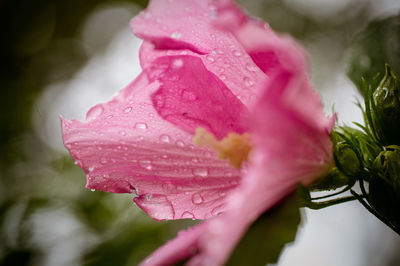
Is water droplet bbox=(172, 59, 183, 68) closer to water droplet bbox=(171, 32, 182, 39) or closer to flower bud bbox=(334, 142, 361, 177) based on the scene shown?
water droplet bbox=(171, 32, 182, 39)

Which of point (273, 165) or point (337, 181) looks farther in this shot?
point (337, 181)

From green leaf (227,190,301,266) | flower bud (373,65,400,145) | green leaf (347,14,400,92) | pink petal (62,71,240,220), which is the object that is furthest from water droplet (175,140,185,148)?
green leaf (347,14,400,92)

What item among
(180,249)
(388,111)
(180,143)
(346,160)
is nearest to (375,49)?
(388,111)

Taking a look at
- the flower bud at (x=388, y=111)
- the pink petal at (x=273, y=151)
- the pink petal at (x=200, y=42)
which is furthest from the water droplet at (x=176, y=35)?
the flower bud at (x=388, y=111)

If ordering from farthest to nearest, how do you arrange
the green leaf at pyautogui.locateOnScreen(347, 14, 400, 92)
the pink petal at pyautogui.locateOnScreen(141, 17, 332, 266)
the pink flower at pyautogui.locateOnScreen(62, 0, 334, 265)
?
the green leaf at pyautogui.locateOnScreen(347, 14, 400, 92) → the pink flower at pyautogui.locateOnScreen(62, 0, 334, 265) → the pink petal at pyautogui.locateOnScreen(141, 17, 332, 266)

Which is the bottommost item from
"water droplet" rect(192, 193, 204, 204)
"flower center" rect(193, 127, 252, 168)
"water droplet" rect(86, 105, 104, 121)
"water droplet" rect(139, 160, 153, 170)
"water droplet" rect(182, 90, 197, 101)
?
"water droplet" rect(192, 193, 204, 204)

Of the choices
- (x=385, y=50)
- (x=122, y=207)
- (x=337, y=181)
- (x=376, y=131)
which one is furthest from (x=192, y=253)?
(x=122, y=207)

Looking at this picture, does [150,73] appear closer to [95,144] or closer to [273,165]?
[95,144]
